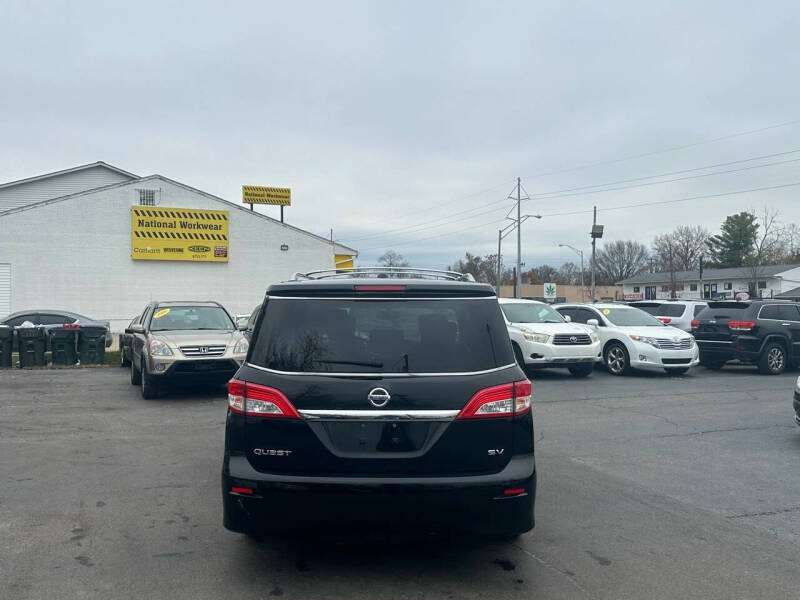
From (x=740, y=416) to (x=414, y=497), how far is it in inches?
336

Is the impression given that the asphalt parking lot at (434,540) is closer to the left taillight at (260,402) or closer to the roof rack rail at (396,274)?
the left taillight at (260,402)

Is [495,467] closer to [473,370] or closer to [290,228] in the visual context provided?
[473,370]

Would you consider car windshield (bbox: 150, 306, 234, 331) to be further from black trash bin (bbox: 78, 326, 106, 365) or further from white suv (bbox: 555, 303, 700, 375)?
white suv (bbox: 555, 303, 700, 375)

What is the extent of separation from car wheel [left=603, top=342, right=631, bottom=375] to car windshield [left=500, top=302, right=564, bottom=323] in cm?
148

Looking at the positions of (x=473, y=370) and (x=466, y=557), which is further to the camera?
(x=466, y=557)

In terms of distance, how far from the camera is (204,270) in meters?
33.5

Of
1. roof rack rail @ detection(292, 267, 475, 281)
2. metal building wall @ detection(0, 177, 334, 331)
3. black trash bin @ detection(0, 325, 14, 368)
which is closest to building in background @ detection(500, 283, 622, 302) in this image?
metal building wall @ detection(0, 177, 334, 331)

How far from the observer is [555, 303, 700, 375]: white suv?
16.2m

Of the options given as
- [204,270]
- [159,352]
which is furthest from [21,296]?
[159,352]

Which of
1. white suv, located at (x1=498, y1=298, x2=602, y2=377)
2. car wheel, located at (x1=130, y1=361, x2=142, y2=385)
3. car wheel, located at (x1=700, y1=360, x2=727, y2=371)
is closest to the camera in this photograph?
car wheel, located at (x1=130, y1=361, x2=142, y2=385)

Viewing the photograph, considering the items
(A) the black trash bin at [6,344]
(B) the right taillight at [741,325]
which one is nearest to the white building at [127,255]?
(A) the black trash bin at [6,344]

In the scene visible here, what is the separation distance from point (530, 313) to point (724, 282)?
249ft

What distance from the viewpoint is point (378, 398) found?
12.9 feet

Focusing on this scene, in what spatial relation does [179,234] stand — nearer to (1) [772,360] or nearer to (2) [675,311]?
(2) [675,311]
